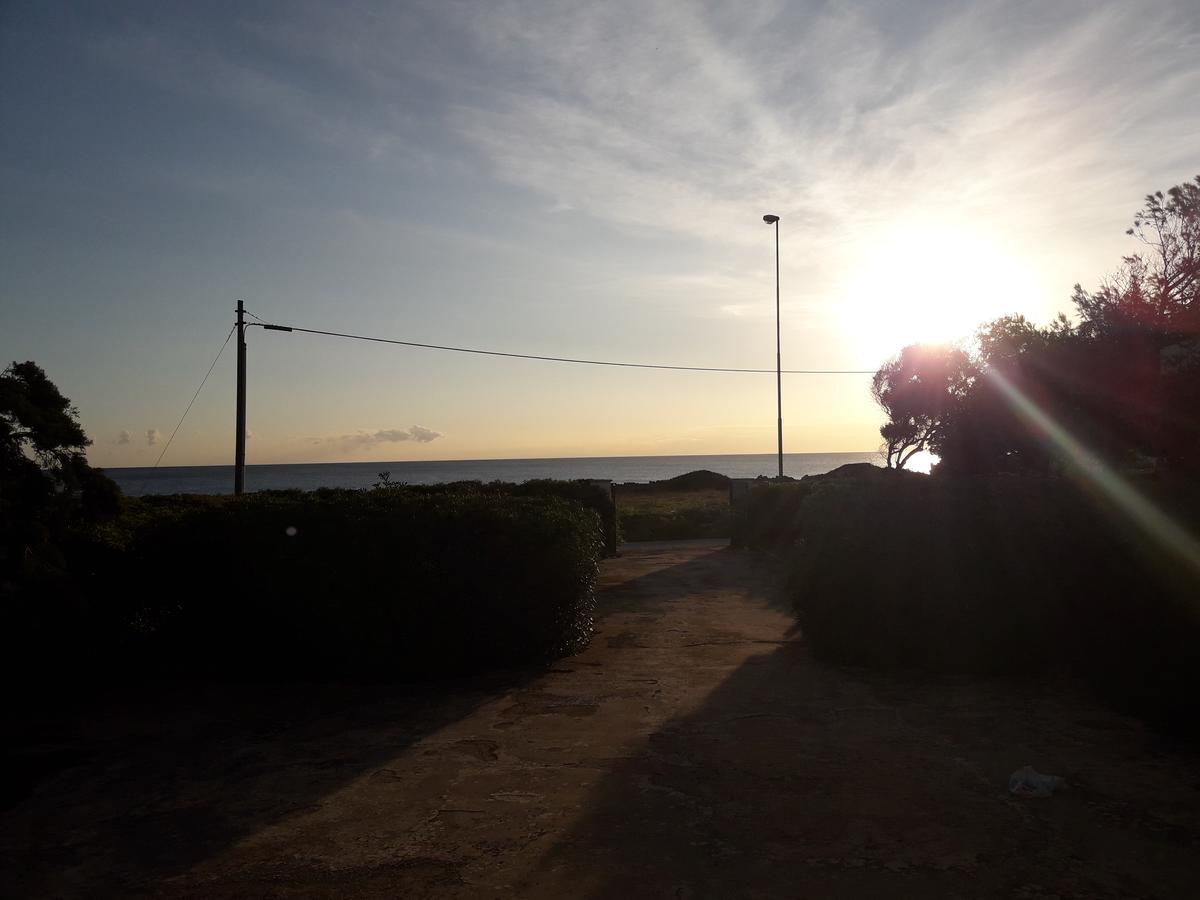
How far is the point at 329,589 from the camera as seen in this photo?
7066 mm

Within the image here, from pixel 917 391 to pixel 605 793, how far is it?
30.3 metres

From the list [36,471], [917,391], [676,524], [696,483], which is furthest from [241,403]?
[696,483]

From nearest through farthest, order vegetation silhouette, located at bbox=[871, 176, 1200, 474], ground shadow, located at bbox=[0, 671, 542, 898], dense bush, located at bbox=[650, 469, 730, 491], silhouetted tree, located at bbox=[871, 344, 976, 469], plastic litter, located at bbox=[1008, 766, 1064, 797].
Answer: ground shadow, located at bbox=[0, 671, 542, 898] < plastic litter, located at bbox=[1008, 766, 1064, 797] < vegetation silhouette, located at bbox=[871, 176, 1200, 474] < silhouetted tree, located at bbox=[871, 344, 976, 469] < dense bush, located at bbox=[650, 469, 730, 491]

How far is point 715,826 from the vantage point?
426 centimetres

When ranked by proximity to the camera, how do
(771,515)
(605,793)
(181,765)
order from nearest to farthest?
(605,793)
(181,765)
(771,515)

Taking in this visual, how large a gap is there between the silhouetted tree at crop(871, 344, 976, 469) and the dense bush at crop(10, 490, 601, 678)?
26.5m

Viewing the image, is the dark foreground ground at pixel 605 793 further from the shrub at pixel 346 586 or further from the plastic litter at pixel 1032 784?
the shrub at pixel 346 586

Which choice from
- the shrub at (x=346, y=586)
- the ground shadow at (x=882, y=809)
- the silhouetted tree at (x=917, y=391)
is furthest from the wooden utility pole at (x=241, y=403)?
the silhouetted tree at (x=917, y=391)

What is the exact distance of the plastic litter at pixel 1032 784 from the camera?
15.0 ft

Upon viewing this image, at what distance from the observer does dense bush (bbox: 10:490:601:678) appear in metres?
7.07

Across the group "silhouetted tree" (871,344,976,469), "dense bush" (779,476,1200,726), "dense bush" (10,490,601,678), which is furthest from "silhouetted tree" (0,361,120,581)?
"silhouetted tree" (871,344,976,469)

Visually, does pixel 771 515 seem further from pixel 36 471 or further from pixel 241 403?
pixel 36 471

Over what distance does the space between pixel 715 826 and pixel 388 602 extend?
3.73m

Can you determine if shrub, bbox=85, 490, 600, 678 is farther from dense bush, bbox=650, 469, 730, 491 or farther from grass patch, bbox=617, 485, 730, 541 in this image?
dense bush, bbox=650, 469, 730, 491
